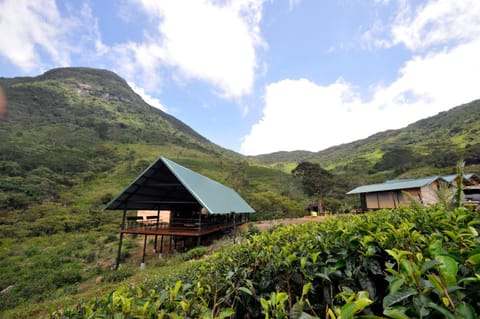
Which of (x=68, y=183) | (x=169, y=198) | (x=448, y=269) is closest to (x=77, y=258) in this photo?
(x=169, y=198)

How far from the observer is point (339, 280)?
152 cm

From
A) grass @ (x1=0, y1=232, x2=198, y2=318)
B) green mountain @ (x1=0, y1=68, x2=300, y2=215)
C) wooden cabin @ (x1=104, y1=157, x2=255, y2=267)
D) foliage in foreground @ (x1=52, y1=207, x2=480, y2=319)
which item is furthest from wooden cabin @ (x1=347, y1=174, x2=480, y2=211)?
grass @ (x1=0, y1=232, x2=198, y2=318)

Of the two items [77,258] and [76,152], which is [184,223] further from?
[76,152]

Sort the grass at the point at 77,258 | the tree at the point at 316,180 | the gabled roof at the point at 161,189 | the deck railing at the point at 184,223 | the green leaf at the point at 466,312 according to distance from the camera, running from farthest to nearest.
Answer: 1. the tree at the point at 316,180
2. the deck railing at the point at 184,223
3. the gabled roof at the point at 161,189
4. the grass at the point at 77,258
5. the green leaf at the point at 466,312

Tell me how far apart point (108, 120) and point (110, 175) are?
39.4m

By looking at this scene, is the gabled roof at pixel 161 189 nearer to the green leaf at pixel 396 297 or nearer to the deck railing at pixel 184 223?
the deck railing at pixel 184 223

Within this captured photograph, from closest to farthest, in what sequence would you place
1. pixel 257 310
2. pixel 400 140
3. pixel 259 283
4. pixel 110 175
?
1. pixel 257 310
2. pixel 259 283
3. pixel 110 175
4. pixel 400 140

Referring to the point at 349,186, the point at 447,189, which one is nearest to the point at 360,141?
the point at 349,186

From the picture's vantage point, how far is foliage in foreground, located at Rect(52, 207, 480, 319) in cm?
86

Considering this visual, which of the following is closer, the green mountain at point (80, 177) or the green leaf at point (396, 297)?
the green leaf at point (396, 297)

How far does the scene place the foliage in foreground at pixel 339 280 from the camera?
857 mm

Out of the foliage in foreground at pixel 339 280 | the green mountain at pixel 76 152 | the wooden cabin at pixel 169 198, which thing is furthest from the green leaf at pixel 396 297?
the green mountain at pixel 76 152

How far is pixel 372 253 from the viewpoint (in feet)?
4.65

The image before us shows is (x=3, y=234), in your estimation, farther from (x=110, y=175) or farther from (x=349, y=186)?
(x=349, y=186)
